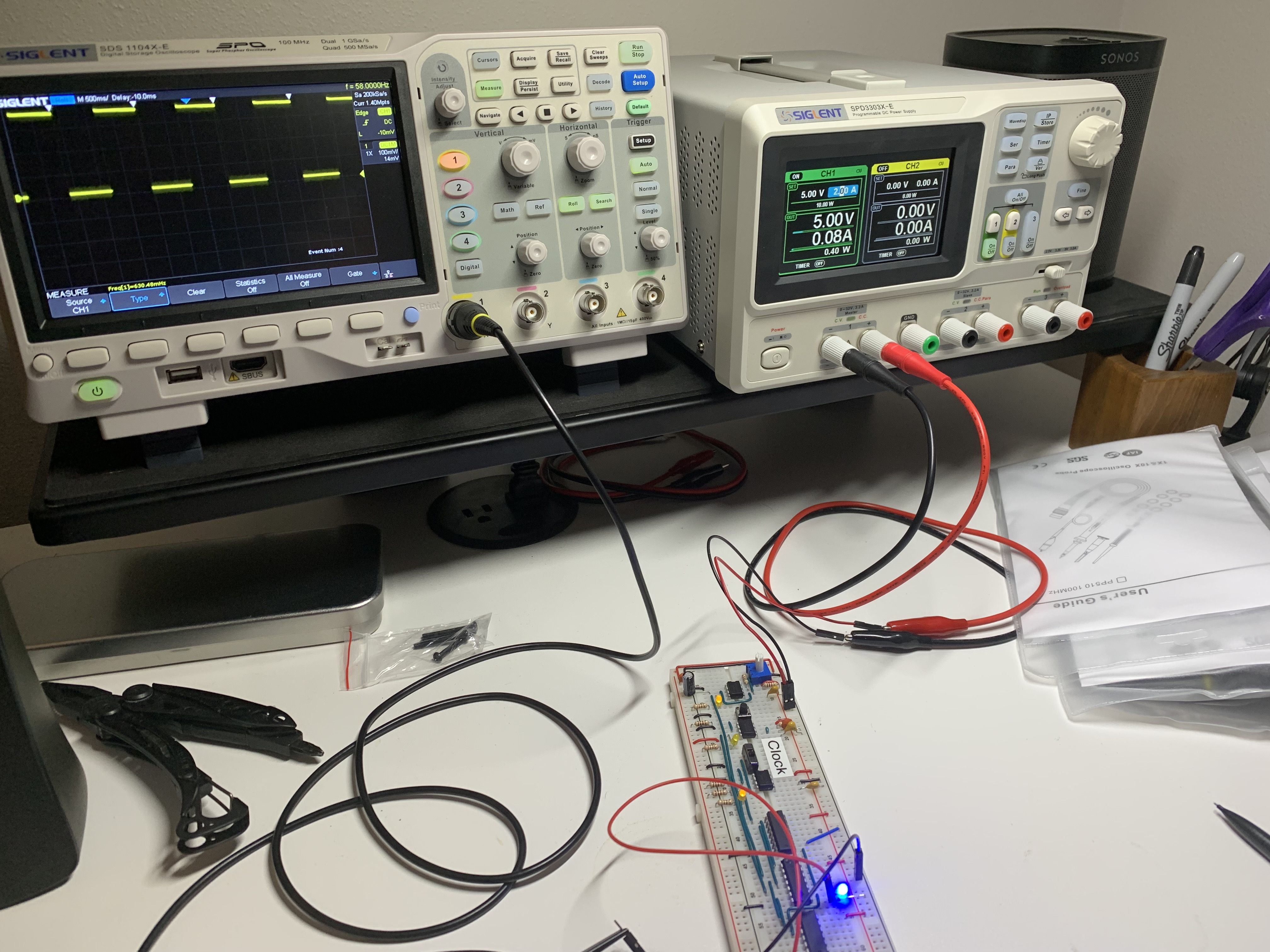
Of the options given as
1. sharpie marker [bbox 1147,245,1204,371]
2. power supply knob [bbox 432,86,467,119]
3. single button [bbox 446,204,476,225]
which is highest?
power supply knob [bbox 432,86,467,119]

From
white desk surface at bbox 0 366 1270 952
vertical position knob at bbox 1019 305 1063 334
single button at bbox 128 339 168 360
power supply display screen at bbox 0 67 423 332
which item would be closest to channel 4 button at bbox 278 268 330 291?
power supply display screen at bbox 0 67 423 332

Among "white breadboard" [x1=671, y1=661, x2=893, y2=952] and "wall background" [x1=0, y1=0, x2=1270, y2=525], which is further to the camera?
"wall background" [x1=0, y1=0, x2=1270, y2=525]

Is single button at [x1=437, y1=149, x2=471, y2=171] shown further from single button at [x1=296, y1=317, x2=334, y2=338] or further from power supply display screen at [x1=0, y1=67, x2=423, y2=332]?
single button at [x1=296, y1=317, x2=334, y2=338]

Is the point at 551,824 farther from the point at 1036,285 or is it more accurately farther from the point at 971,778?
the point at 1036,285

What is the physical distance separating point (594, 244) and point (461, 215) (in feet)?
0.40

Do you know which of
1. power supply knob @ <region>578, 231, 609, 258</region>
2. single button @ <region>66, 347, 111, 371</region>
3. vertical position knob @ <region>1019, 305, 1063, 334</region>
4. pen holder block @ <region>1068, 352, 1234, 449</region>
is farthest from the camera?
pen holder block @ <region>1068, 352, 1234, 449</region>

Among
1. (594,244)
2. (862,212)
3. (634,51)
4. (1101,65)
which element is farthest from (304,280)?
(1101,65)

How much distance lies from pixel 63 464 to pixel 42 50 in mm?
357

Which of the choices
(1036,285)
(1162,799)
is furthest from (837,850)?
(1036,285)

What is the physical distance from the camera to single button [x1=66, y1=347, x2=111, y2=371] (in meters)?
0.70

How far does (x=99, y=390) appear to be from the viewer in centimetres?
72

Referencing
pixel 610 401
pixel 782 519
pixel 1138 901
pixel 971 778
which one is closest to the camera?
pixel 1138 901

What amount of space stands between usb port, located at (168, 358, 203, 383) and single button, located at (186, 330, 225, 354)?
2cm

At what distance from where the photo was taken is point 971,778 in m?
0.72
